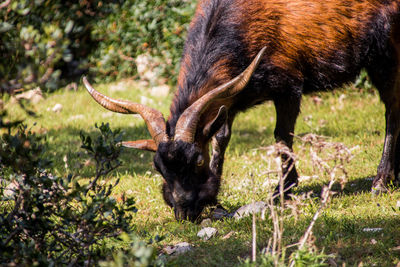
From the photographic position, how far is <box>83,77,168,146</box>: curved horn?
4656mm

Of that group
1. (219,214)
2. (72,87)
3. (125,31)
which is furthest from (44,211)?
(125,31)

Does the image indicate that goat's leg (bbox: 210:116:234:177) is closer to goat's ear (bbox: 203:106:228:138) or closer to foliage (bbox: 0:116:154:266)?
goat's ear (bbox: 203:106:228:138)

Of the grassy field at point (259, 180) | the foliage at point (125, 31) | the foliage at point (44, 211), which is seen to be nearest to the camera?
the foliage at point (44, 211)

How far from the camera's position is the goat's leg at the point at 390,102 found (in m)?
5.70

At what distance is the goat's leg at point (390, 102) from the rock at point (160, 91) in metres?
5.27

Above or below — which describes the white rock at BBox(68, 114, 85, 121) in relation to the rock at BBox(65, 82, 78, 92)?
above

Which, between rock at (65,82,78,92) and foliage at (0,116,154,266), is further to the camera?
rock at (65,82,78,92)

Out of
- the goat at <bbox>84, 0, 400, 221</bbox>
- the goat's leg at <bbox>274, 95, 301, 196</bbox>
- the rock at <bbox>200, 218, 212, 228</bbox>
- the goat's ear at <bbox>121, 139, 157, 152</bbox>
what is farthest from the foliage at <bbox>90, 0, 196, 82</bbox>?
the rock at <bbox>200, 218, 212, 228</bbox>

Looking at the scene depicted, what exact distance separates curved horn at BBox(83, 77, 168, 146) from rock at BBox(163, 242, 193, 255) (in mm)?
957

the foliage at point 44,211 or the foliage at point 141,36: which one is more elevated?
the foliage at point 44,211

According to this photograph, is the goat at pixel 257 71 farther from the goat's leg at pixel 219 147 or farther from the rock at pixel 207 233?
the rock at pixel 207 233

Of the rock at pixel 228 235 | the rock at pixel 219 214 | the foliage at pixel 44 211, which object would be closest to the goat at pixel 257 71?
the rock at pixel 219 214

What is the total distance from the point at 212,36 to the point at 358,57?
5.41 ft

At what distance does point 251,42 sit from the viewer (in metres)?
5.24
